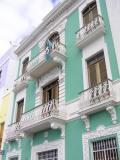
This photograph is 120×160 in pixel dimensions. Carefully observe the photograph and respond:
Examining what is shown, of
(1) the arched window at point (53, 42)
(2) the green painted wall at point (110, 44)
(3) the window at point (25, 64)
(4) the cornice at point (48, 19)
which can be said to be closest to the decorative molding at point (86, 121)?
(2) the green painted wall at point (110, 44)

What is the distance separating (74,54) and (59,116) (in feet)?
10.5

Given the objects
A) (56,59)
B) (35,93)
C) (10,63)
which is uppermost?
(10,63)

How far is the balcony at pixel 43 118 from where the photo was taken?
30.0 ft

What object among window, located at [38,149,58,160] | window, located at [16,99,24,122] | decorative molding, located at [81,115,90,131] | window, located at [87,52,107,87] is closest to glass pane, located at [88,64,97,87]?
window, located at [87,52,107,87]

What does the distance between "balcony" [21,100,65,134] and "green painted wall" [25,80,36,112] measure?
4.28 ft

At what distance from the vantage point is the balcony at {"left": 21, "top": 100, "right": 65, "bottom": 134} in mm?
9138

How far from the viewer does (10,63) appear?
664 inches

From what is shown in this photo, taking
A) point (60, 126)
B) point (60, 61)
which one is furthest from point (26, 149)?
point (60, 61)

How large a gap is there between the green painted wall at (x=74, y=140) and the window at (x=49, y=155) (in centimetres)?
89

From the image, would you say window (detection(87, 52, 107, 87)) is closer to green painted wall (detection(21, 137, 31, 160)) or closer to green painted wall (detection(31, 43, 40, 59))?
green painted wall (detection(21, 137, 31, 160))

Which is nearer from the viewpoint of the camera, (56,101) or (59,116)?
(59,116)

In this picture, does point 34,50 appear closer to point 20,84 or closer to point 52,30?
point 52,30

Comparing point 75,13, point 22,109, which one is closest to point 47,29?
point 75,13

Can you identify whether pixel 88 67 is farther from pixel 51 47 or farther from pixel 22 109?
pixel 22 109
